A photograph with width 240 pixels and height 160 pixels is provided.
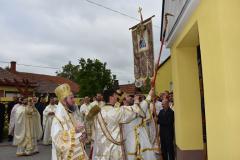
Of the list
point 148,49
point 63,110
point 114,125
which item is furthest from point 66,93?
point 148,49

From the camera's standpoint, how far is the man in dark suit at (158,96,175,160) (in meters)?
7.99

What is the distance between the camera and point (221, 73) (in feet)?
13.7

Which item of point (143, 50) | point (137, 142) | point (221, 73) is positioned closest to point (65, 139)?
point (221, 73)

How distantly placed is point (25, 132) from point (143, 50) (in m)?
6.19

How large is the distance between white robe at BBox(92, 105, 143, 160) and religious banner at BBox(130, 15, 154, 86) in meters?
1.32

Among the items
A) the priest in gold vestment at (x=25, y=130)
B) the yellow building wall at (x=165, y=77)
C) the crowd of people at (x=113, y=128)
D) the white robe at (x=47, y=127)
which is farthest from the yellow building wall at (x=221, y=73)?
the yellow building wall at (x=165, y=77)

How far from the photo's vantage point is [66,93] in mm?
4906

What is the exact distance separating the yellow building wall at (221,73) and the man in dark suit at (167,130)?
3.25 m

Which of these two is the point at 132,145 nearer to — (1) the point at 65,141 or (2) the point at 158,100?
(1) the point at 65,141

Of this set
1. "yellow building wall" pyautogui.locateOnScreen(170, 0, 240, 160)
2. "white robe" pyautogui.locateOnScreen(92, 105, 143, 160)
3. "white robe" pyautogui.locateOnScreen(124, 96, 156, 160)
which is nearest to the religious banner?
"white robe" pyautogui.locateOnScreen(124, 96, 156, 160)

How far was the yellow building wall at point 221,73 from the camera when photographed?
4.00 metres

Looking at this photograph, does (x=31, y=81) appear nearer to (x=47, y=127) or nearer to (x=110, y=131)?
(x=47, y=127)

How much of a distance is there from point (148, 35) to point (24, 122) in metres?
6.53

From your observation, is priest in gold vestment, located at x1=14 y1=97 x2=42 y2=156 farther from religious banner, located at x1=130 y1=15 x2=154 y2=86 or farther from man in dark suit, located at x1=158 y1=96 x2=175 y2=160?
religious banner, located at x1=130 y1=15 x2=154 y2=86
